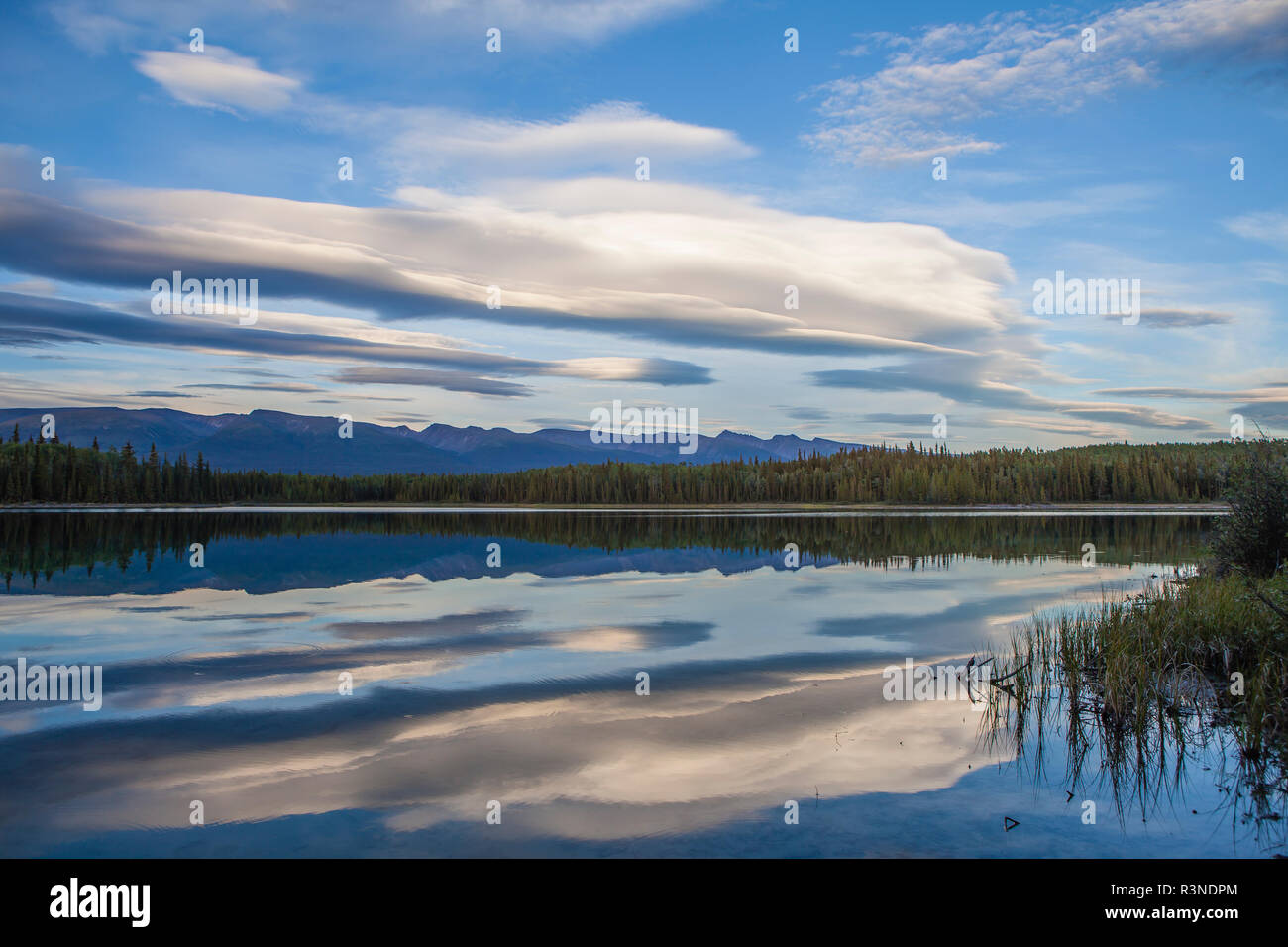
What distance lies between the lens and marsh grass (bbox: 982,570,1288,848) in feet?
38.3

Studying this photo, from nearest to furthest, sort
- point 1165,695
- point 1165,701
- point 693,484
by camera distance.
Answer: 1. point 1165,701
2. point 1165,695
3. point 693,484

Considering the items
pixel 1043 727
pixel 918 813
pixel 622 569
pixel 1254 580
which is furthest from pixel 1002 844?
pixel 622 569

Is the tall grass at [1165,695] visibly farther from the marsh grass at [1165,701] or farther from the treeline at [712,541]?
the treeline at [712,541]

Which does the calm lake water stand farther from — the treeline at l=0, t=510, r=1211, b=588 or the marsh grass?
the treeline at l=0, t=510, r=1211, b=588

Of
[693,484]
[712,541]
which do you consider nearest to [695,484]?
[693,484]

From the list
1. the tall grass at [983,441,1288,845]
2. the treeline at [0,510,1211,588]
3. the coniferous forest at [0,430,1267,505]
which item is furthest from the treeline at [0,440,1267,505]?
the tall grass at [983,441,1288,845]

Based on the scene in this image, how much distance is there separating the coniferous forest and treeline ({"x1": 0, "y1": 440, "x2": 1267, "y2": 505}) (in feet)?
0.80

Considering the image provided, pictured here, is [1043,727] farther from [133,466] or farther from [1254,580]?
[133,466]

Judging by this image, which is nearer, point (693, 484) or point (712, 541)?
point (712, 541)

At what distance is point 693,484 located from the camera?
184m

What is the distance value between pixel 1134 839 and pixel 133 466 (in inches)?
7232

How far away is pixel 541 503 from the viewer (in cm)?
18025

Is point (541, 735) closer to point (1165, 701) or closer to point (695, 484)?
point (1165, 701)

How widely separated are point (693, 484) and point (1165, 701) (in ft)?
556
